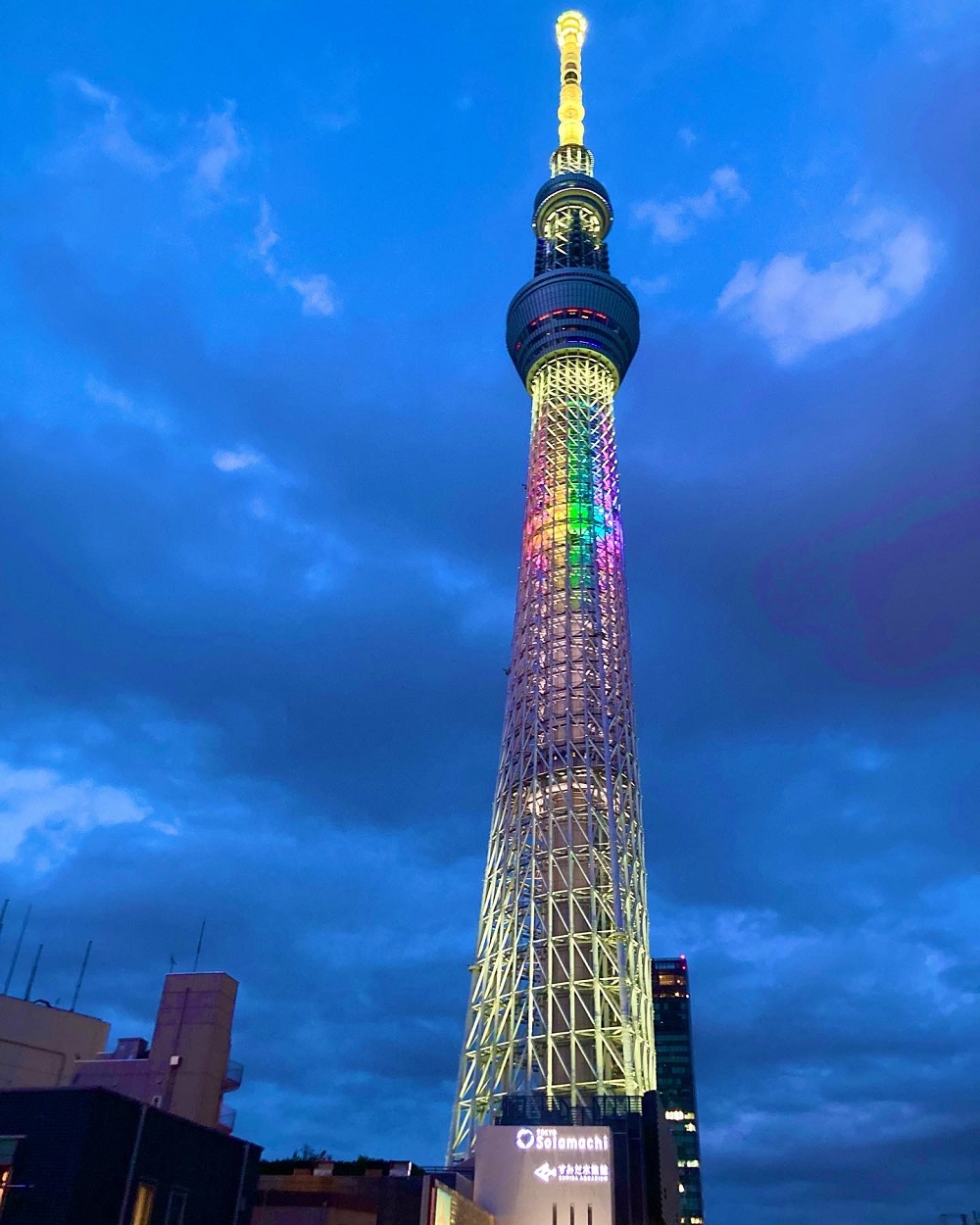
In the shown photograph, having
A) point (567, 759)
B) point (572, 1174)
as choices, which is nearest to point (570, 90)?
point (567, 759)

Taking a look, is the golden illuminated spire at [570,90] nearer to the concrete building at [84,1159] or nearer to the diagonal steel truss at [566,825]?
the diagonal steel truss at [566,825]

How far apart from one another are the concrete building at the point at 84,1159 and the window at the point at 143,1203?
0.03 metres

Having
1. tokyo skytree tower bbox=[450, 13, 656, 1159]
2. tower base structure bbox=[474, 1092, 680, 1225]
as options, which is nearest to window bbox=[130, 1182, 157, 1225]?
tower base structure bbox=[474, 1092, 680, 1225]

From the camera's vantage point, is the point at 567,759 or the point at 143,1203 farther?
the point at 567,759

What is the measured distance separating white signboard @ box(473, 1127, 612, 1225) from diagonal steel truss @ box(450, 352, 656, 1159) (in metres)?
16.2

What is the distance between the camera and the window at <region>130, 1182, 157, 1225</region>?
3272 cm

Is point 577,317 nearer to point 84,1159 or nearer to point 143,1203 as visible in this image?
point 143,1203

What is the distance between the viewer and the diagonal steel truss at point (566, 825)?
250 ft

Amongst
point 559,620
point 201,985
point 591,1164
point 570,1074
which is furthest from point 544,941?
point 201,985

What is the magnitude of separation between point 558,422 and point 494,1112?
66475mm

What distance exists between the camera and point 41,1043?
160 ft

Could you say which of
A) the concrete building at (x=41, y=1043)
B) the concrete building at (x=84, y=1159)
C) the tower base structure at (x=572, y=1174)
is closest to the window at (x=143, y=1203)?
the concrete building at (x=84, y=1159)

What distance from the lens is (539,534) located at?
104 meters

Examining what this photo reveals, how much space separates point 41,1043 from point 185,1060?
6894mm
